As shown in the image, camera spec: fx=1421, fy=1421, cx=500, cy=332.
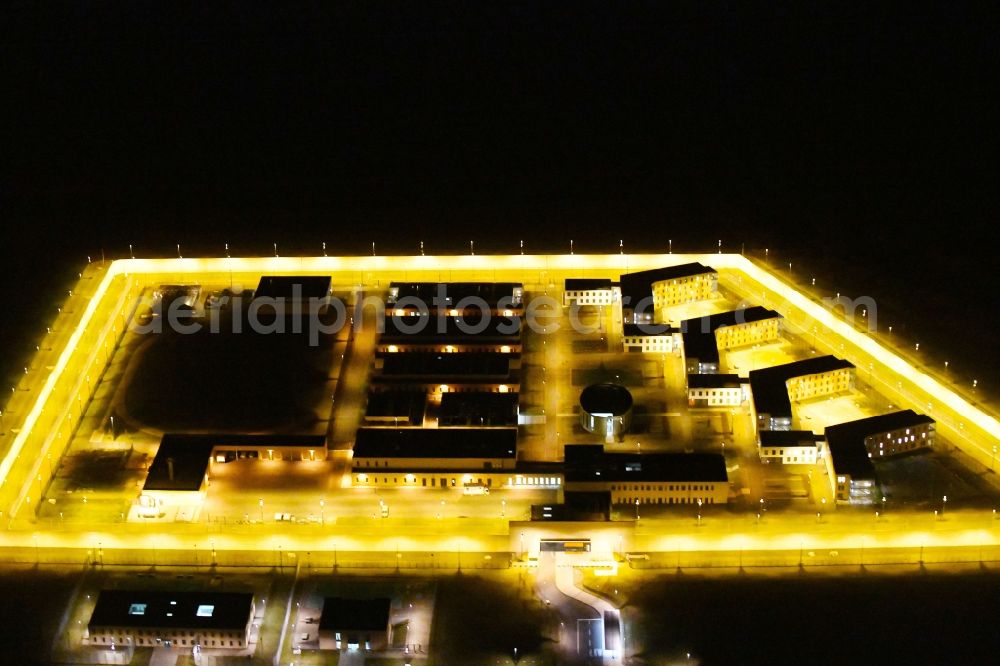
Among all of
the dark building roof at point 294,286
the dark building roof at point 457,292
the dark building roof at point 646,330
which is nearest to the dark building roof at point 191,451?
the dark building roof at point 294,286

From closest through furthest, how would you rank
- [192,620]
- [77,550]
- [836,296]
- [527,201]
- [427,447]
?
[192,620] → [77,550] → [427,447] → [836,296] → [527,201]

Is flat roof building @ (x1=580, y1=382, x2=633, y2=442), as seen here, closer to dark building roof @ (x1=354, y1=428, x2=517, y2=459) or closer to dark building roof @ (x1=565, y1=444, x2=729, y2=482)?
dark building roof @ (x1=565, y1=444, x2=729, y2=482)

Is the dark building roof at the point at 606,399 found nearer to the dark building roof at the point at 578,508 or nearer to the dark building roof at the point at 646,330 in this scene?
the dark building roof at the point at 646,330

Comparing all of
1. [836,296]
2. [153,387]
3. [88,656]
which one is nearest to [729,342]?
[836,296]

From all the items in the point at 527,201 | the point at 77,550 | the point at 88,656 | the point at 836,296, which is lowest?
the point at 88,656

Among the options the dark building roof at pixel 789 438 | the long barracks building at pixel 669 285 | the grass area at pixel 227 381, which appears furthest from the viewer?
the long barracks building at pixel 669 285

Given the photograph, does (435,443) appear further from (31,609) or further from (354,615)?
(31,609)

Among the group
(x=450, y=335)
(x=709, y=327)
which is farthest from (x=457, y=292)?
(x=709, y=327)

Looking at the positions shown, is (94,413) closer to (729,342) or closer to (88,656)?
(88,656)
